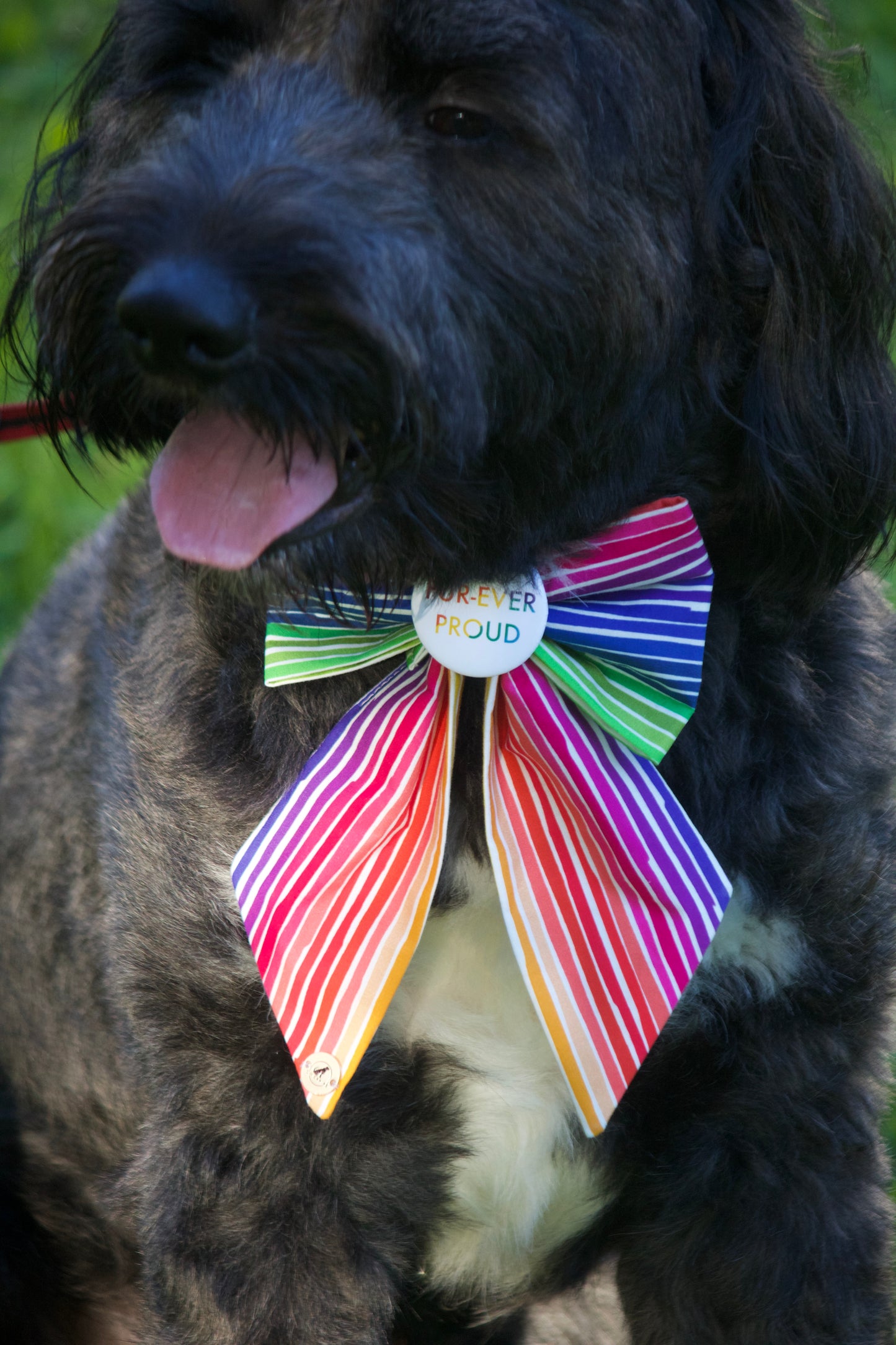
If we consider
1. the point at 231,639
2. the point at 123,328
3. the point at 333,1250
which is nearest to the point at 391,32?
the point at 123,328

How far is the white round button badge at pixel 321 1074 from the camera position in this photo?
1.75 metres

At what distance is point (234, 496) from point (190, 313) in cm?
23

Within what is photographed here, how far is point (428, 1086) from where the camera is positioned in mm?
1887

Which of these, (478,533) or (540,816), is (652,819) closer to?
(540,816)

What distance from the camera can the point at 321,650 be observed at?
1.85m

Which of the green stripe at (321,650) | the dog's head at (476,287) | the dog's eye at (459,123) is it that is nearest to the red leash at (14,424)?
the dog's head at (476,287)

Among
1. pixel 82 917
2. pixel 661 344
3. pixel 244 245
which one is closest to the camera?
pixel 244 245

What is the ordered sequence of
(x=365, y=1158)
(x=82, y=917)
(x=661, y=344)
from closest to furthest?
(x=661, y=344), (x=365, y=1158), (x=82, y=917)

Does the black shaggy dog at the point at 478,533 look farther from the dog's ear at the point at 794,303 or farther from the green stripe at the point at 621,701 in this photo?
the green stripe at the point at 621,701

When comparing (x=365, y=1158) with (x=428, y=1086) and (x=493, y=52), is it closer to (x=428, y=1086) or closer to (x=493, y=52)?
(x=428, y=1086)

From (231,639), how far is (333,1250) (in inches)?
28.4

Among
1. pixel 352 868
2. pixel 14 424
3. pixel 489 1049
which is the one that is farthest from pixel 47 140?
pixel 489 1049

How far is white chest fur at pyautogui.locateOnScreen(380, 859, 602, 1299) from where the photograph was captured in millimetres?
1894

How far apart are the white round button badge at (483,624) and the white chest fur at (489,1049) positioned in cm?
27
